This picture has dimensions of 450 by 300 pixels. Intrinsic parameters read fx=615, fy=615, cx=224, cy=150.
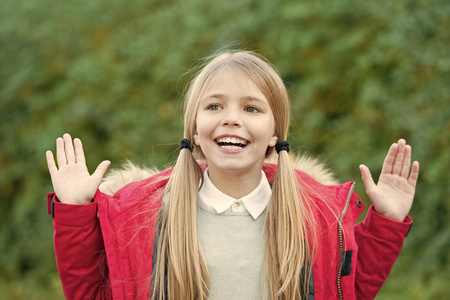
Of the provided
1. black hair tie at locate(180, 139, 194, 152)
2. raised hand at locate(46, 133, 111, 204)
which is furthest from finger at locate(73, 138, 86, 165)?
black hair tie at locate(180, 139, 194, 152)

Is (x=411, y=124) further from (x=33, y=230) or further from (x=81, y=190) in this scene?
(x=33, y=230)

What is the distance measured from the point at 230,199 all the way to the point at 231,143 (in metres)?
0.23

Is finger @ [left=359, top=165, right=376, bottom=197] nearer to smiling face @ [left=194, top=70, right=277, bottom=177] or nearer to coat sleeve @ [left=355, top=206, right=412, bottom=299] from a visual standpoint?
coat sleeve @ [left=355, top=206, right=412, bottom=299]

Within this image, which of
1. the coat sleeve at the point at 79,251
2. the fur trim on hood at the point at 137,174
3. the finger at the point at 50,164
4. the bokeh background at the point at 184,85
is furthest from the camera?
the bokeh background at the point at 184,85

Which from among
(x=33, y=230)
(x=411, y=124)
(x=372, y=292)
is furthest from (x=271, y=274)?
(x=33, y=230)

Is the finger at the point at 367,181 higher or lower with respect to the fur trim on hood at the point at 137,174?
lower

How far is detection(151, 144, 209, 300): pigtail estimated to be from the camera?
2359 millimetres

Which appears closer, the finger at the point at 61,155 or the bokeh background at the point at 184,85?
the finger at the point at 61,155

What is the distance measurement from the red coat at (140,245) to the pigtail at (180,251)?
54 mm

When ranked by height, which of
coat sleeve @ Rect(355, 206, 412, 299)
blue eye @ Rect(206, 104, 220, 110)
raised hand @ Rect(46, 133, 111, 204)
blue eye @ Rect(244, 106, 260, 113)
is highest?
blue eye @ Rect(206, 104, 220, 110)

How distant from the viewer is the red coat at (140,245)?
2.36m

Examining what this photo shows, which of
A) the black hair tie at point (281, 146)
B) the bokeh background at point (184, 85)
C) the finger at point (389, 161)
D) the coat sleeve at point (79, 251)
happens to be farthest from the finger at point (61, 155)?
the bokeh background at point (184, 85)

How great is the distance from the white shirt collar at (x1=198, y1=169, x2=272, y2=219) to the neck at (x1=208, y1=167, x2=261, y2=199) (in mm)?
22

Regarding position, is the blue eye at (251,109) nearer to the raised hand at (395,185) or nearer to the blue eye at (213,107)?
the blue eye at (213,107)
